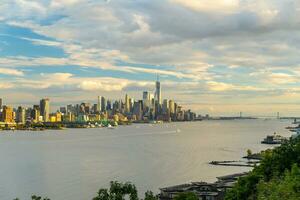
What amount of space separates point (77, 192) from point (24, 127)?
154 m

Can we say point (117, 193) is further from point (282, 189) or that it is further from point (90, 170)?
point (90, 170)

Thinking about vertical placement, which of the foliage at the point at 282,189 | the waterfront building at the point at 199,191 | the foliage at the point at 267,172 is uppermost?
the foliage at the point at 282,189

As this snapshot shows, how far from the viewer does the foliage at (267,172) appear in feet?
84.5

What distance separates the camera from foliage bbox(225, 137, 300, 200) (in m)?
25.8

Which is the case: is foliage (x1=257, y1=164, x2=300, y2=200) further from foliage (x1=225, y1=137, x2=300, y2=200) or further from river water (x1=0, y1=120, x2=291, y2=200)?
river water (x1=0, y1=120, x2=291, y2=200)

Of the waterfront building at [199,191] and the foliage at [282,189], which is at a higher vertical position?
the foliage at [282,189]

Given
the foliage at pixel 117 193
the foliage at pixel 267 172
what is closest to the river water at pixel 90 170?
the foliage at pixel 267 172

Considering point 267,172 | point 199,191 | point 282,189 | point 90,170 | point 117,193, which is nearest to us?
point 282,189

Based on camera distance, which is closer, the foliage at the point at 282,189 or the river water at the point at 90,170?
the foliage at the point at 282,189

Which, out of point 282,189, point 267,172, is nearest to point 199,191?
point 267,172

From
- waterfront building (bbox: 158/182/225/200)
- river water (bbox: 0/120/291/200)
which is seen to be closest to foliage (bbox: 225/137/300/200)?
waterfront building (bbox: 158/182/225/200)

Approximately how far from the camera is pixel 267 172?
30.8m

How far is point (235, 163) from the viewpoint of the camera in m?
61.8

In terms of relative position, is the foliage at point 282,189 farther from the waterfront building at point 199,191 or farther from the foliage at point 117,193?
the waterfront building at point 199,191
